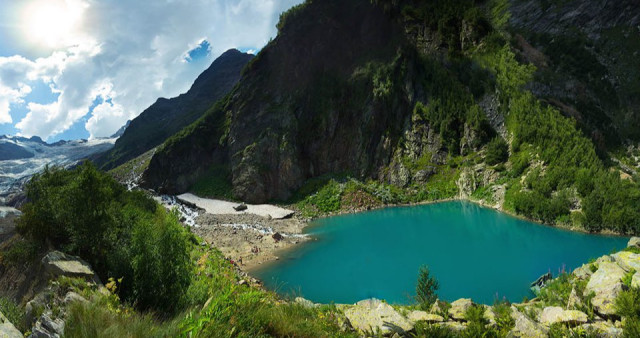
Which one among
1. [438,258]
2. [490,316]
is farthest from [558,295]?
[438,258]

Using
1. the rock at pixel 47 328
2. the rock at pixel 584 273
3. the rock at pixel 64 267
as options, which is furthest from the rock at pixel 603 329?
the rock at pixel 64 267

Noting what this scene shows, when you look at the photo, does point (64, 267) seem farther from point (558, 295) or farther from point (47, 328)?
point (558, 295)

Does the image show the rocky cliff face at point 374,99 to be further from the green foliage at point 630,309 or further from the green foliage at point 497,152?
the green foliage at point 630,309

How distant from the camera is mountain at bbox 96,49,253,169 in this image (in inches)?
5817

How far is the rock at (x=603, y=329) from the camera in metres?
7.30

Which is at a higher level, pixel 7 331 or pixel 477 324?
pixel 7 331

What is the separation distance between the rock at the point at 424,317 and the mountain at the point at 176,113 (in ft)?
489

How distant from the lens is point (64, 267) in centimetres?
733

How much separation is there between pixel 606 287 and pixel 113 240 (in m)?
15.8

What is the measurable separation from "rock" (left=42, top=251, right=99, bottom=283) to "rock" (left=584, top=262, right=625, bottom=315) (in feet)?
44.8

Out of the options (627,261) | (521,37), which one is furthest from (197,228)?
(521,37)

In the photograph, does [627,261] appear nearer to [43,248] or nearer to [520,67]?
[43,248]

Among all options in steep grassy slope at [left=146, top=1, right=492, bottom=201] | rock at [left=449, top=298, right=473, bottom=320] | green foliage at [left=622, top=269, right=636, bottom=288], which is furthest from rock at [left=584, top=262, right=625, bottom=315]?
steep grassy slope at [left=146, top=1, right=492, bottom=201]

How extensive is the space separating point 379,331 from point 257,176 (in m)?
61.5
